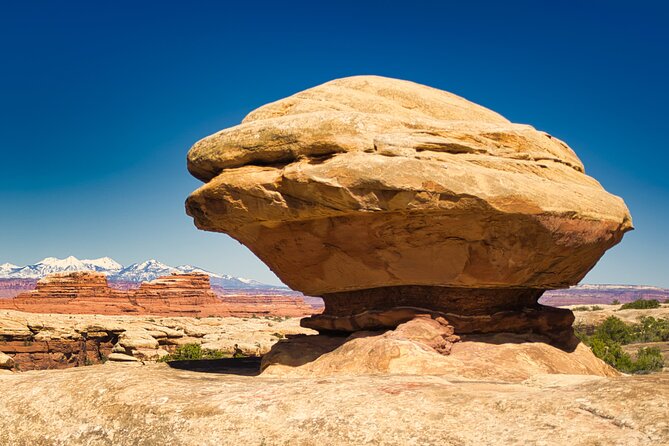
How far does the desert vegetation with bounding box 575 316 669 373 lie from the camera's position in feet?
68.0

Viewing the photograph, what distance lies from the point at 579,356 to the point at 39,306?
79.9 meters

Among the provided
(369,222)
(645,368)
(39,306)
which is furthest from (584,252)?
(39,306)

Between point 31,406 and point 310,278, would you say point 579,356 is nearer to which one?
point 310,278

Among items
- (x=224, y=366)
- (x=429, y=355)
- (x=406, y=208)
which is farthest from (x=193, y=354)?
(x=406, y=208)

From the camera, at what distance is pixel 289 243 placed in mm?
11055

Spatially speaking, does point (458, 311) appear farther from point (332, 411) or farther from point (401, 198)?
point (332, 411)

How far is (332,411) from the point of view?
656cm

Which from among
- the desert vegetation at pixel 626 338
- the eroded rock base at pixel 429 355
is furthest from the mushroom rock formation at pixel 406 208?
the desert vegetation at pixel 626 338

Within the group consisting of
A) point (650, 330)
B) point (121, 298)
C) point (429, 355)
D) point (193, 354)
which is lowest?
point (193, 354)

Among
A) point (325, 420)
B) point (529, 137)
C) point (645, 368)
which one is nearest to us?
point (325, 420)

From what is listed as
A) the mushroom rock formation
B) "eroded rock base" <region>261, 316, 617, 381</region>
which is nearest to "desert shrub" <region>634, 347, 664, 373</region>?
"eroded rock base" <region>261, 316, 617, 381</region>

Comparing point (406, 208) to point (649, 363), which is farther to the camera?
point (649, 363)

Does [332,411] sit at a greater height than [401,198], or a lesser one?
lesser

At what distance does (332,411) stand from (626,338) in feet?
104
